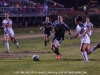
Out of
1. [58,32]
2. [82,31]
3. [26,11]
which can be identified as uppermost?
[82,31]

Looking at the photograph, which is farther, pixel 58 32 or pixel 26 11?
pixel 26 11

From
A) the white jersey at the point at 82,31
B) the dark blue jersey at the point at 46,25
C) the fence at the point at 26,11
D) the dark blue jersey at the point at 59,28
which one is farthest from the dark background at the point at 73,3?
the white jersey at the point at 82,31

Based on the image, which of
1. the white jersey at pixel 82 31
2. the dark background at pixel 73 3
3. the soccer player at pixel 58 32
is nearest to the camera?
the white jersey at pixel 82 31

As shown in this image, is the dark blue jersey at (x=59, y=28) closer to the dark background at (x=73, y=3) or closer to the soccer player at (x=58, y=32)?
the soccer player at (x=58, y=32)

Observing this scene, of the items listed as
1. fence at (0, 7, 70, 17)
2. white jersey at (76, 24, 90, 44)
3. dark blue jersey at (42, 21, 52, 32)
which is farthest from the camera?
fence at (0, 7, 70, 17)

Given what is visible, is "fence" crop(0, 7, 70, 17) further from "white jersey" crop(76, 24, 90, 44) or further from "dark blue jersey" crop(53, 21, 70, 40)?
"white jersey" crop(76, 24, 90, 44)

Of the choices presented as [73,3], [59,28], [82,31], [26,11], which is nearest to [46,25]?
[59,28]

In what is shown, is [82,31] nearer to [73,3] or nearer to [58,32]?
[58,32]

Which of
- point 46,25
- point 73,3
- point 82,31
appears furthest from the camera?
point 73,3

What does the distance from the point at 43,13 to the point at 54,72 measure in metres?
39.5

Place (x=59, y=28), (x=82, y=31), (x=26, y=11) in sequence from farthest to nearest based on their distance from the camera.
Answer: (x=26, y=11), (x=59, y=28), (x=82, y=31)

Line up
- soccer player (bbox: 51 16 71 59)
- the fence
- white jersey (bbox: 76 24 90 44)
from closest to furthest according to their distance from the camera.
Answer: white jersey (bbox: 76 24 90 44) < soccer player (bbox: 51 16 71 59) < the fence

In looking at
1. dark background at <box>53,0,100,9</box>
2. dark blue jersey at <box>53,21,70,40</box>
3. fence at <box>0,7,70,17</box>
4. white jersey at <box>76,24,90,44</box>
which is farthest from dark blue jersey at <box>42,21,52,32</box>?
dark background at <box>53,0,100,9</box>

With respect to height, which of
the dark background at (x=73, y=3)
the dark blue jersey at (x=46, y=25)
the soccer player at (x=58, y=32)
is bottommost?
the dark background at (x=73, y=3)
